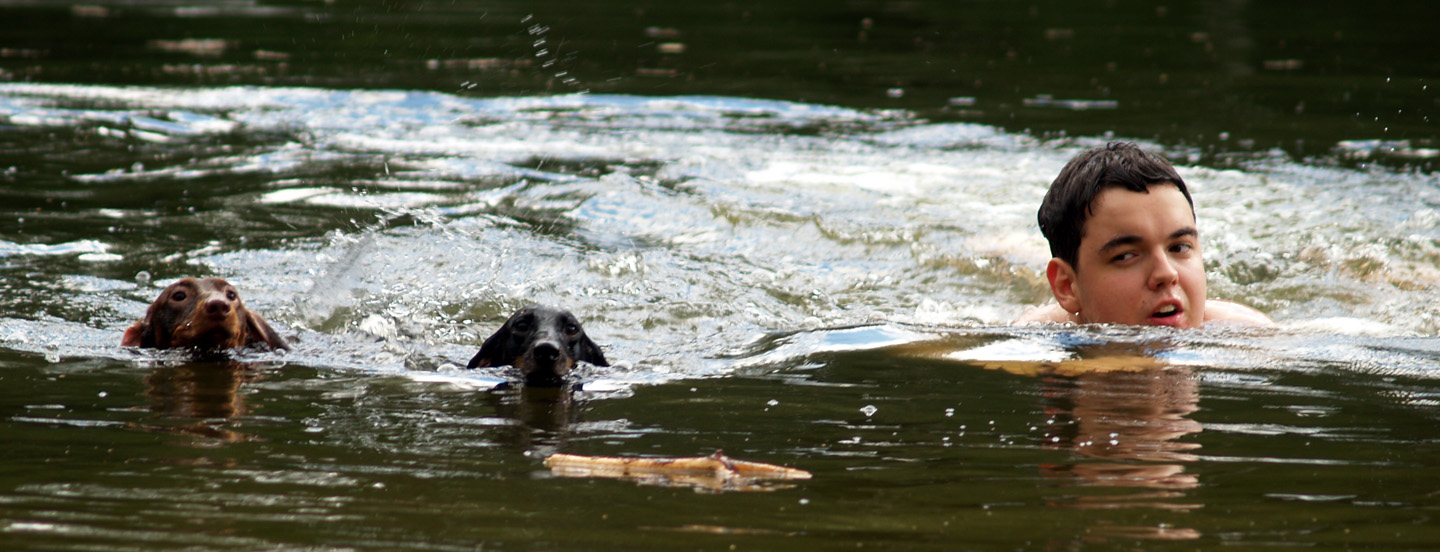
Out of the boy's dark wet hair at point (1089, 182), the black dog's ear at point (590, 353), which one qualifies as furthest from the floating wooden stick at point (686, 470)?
the boy's dark wet hair at point (1089, 182)

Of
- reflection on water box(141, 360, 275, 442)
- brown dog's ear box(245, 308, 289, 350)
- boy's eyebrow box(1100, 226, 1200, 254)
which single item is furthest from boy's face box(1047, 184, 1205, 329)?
brown dog's ear box(245, 308, 289, 350)

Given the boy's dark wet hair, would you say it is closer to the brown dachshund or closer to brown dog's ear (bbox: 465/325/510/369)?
brown dog's ear (bbox: 465/325/510/369)

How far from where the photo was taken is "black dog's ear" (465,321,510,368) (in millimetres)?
5664

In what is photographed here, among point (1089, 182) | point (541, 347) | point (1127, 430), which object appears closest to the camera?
point (1127, 430)

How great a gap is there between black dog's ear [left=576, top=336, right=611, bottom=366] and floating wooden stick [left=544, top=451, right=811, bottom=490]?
7.09 ft

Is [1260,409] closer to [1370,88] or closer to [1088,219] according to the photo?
[1088,219]

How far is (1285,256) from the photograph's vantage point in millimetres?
8227

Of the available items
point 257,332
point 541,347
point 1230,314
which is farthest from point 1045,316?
point 257,332

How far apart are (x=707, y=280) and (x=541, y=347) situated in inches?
107

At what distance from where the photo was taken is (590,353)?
5.71m

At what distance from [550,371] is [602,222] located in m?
3.88

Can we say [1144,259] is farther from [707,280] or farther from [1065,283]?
[707,280]

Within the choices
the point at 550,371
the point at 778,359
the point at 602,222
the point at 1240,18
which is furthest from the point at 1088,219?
the point at 1240,18

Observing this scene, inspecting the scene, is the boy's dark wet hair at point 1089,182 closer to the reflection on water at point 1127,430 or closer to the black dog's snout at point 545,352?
the reflection on water at point 1127,430
